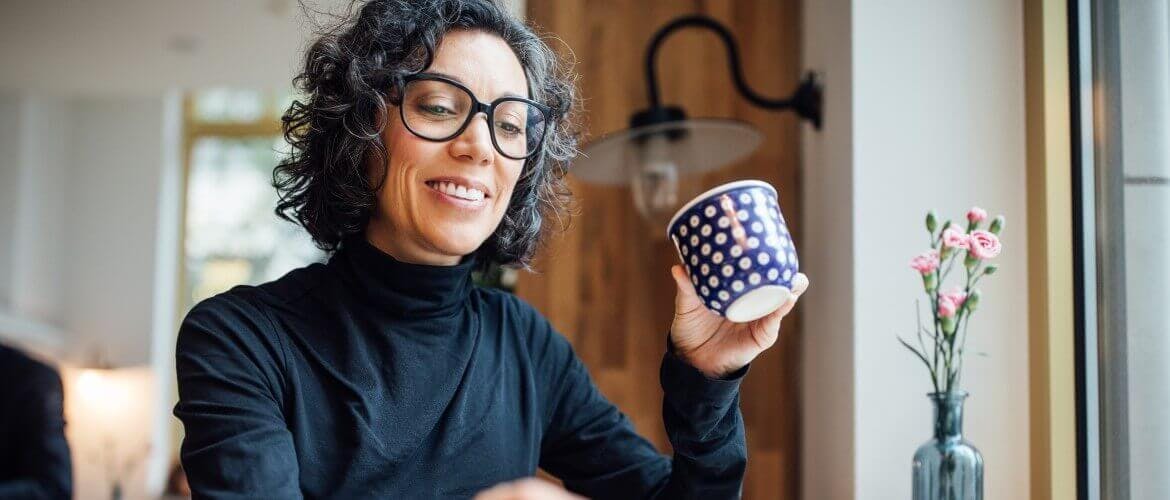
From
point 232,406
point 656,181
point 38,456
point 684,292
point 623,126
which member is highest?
point 623,126

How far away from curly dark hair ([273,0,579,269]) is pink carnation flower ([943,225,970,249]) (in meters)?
0.48

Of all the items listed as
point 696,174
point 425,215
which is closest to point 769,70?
point 696,174

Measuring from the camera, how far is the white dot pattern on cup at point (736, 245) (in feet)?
2.40

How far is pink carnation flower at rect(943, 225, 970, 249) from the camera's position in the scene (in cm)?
112

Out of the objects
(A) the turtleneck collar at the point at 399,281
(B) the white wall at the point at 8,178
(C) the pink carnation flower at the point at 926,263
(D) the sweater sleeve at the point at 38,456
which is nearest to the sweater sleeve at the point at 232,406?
(A) the turtleneck collar at the point at 399,281

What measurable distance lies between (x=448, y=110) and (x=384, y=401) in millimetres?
292

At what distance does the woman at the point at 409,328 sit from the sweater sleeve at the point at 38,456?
6.99 ft

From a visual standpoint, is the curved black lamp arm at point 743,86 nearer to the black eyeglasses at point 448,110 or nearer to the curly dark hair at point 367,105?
the curly dark hair at point 367,105

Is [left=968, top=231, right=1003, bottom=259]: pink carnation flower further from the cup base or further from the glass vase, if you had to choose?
the cup base

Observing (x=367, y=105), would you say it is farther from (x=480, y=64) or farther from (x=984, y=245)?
(x=984, y=245)

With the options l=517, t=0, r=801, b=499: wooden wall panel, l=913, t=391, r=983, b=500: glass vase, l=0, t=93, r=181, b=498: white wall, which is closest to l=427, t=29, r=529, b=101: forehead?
l=913, t=391, r=983, b=500: glass vase

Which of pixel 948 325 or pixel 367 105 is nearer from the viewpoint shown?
pixel 367 105

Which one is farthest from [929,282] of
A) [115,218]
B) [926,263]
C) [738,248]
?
[115,218]

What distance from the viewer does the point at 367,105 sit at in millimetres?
947
